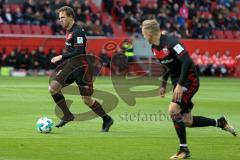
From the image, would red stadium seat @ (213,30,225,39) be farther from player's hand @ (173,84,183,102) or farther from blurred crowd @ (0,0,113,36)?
player's hand @ (173,84,183,102)

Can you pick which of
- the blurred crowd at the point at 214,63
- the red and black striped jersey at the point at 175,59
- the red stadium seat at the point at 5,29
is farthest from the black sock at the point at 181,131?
the blurred crowd at the point at 214,63

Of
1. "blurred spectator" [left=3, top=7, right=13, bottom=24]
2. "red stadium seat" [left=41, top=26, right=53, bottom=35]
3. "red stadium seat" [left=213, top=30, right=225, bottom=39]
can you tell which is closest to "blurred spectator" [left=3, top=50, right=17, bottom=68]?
"blurred spectator" [left=3, top=7, right=13, bottom=24]

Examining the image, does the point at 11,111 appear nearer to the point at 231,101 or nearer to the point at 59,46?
the point at 231,101

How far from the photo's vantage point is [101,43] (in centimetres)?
3950

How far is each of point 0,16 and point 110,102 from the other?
1898 cm

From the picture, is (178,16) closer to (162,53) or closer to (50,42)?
(50,42)

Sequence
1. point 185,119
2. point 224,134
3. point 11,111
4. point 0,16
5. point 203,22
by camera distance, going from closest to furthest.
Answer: point 185,119 < point 224,134 < point 11,111 < point 0,16 < point 203,22

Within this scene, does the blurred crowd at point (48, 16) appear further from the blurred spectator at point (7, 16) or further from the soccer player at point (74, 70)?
the soccer player at point (74, 70)

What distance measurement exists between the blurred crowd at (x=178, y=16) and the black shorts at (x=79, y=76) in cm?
2955

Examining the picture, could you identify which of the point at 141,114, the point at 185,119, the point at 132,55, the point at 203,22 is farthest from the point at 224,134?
the point at 203,22

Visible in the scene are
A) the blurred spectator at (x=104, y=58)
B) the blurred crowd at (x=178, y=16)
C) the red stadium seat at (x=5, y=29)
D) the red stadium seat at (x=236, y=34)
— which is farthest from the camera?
the red stadium seat at (x=236, y=34)

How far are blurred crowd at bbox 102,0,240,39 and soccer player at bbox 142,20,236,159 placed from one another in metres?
32.4

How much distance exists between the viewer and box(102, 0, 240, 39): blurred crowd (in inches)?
1748

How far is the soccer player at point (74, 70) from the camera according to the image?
1367cm
